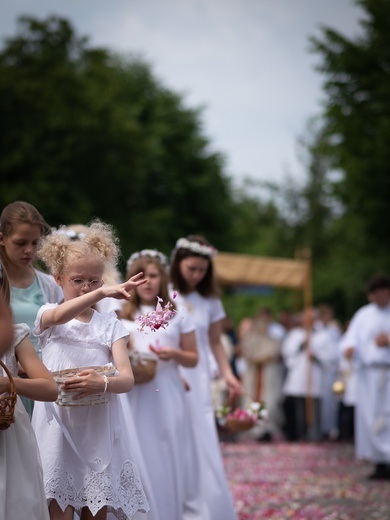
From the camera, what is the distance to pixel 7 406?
3.68m

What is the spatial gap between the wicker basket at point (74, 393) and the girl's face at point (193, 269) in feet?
9.71

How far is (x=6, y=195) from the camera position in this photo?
27656mm

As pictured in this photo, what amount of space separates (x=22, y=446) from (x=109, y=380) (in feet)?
1.94

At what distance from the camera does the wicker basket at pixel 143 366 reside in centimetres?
626

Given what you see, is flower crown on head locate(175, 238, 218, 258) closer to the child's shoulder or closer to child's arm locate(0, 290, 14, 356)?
the child's shoulder

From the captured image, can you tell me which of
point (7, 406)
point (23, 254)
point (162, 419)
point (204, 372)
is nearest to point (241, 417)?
point (204, 372)

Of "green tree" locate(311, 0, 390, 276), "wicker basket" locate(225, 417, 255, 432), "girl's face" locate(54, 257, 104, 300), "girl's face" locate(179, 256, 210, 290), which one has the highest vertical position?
"green tree" locate(311, 0, 390, 276)

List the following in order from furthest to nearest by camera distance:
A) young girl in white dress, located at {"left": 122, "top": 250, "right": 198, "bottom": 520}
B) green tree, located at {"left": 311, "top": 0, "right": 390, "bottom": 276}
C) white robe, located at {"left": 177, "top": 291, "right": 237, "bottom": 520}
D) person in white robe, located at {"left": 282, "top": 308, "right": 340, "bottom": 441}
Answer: green tree, located at {"left": 311, "top": 0, "right": 390, "bottom": 276}
person in white robe, located at {"left": 282, "top": 308, "right": 340, "bottom": 441}
white robe, located at {"left": 177, "top": 291, "right": 237, "bottom": 520}
young girl in white dress, located at {"left": 122, "top": 250, "right": 198, "bottom": 520}

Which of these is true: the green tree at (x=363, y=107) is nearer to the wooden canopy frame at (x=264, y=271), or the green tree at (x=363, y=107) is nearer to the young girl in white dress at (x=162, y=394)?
the wooden canopy frame at (x=264, y=271)

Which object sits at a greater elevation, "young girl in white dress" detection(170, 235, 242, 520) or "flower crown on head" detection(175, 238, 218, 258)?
"flower crown on head" detection(175, 238, 218, 258)

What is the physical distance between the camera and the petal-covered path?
850cm

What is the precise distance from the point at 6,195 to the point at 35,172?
1.56 metres

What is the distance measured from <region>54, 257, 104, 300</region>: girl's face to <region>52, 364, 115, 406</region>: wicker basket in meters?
0.39

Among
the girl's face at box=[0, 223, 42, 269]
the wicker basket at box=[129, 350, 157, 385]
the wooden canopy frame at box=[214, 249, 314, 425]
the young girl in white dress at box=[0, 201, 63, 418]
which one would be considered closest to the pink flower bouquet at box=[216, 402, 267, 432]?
the wicker basket at box=[129, 350, 157, 385]
